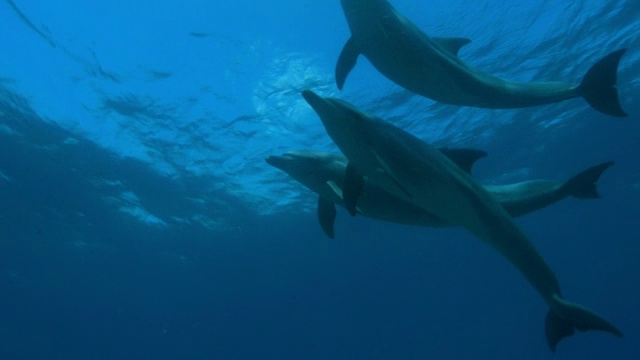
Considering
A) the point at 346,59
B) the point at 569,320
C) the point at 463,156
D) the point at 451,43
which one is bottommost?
the point at 569,320

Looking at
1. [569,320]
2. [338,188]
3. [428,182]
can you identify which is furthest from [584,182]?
[338,188]

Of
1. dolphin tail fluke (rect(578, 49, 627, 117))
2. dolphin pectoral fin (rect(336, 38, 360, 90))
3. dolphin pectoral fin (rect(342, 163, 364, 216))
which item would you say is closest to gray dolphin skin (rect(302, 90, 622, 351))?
dolphin pectoral fin (rect(342, 163, 364, 216))

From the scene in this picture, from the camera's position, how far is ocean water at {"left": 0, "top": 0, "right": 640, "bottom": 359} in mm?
14461

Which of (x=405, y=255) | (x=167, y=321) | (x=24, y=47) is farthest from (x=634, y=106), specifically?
(x=167, y=321)

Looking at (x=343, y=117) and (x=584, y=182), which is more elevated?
(x=343, y=117)

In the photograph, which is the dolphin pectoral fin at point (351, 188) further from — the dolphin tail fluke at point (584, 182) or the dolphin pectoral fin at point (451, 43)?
the dolphin tail fluke at point (584, 182)

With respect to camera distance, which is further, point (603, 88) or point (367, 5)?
point (603, 88)

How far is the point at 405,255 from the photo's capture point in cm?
3816

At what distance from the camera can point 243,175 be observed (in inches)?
915

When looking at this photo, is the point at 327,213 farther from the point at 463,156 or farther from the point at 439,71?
the point at 439,71

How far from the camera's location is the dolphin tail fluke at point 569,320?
18.5 ft

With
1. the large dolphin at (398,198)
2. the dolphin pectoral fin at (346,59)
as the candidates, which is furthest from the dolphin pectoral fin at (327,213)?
the dolphin pectoral fin at (346,59)

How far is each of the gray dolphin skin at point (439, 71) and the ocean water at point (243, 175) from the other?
26.9 ft

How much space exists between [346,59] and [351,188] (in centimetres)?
193
